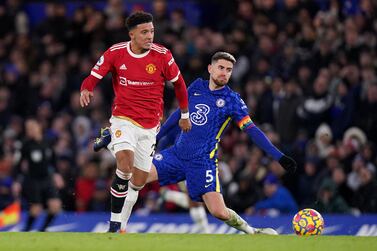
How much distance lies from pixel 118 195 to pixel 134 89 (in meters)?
1.18

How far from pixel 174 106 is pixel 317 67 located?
2.66 meters

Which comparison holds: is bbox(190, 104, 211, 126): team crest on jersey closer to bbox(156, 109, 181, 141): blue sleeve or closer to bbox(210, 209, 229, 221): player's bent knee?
bbox(156, 109, 181, 141): blue sleeve

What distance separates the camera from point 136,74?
468 inches

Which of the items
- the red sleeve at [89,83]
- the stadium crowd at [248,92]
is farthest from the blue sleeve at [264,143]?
the stadium crowd at [248,92]

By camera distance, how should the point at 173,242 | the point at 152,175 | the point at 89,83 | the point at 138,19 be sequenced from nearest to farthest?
1. the point at 173,242
2. the point at 89,83
3. the point at 138,19
4. the point at 152,175

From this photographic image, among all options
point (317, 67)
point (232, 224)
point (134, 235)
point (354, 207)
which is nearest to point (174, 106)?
point (317, 67)

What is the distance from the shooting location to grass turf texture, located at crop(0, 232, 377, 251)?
10.1 m

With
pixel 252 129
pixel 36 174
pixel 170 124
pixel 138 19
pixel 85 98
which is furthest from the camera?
pixel 36 174

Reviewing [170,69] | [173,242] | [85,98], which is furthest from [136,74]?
[173,242]

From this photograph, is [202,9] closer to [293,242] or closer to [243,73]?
[243,73]

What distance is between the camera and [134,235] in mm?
10969

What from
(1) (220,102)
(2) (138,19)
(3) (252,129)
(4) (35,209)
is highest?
(2) (138,19)

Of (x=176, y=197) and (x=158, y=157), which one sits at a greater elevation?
(x=158, y=157)

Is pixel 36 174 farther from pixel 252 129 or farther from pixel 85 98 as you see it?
pixel 85 98
